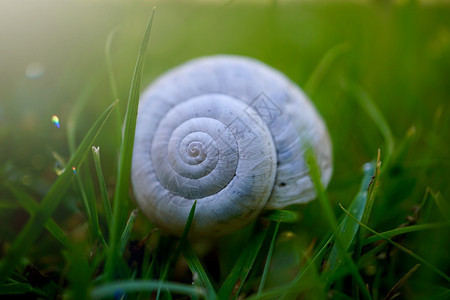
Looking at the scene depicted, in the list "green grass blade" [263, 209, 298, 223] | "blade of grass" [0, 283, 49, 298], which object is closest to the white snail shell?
"green grass blade" [263, 209, 298, 223]

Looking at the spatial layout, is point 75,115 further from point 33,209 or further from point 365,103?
point 365,103

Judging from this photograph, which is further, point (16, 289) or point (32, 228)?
point (16, 289)

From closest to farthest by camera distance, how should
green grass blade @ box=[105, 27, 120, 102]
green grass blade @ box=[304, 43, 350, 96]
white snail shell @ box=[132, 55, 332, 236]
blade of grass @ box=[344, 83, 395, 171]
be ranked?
1. white snail shell @ box=[132, 55, 332, 236]
2. green grass blade @ box=[105, 27, 120, 102]
3. blade of grass @ box=[344, 83, 395, 171]
4. green grass blade @ box=[304, 43, 350, 96]

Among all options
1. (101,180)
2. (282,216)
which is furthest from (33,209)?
(282,216)

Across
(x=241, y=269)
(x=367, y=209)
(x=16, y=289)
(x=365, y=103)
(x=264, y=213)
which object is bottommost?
(x=16, y=289)

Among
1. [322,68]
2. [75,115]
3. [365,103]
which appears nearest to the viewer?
[75,115]

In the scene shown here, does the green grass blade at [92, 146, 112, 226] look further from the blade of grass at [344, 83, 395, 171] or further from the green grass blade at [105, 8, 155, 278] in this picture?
the blade of grass at [344, 83, 395, 171]
